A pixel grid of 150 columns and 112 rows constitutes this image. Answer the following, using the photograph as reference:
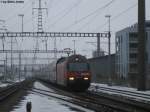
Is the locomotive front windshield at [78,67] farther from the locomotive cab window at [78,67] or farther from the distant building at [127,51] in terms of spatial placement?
the distant building at [127,51]

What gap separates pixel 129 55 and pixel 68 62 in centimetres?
8096

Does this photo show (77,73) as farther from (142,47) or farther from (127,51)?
(127,51)

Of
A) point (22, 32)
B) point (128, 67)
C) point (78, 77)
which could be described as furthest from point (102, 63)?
point (78, 77)

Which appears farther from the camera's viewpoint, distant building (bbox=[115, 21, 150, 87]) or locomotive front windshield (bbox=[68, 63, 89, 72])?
distant building (bbox=[115, 21, 150, 87])

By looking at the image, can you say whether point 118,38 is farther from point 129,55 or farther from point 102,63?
point 102,63

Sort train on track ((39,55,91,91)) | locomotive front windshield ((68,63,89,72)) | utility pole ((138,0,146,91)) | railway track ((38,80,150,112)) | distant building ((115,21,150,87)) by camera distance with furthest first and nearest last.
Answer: distant building ((115,21,150,87)) < locomotive front windshield ((68,63,89,72)) < train on track ((39,55,91,91)) < utility pole ((138,0,146,91)) < railway track ((38,80,150,112))

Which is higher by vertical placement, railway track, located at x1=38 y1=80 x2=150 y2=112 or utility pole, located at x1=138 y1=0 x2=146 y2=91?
utility pole, located at x1=138 y1=0 x2=146 y2=91

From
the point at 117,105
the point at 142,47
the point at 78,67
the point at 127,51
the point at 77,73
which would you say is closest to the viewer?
the point at 117,105

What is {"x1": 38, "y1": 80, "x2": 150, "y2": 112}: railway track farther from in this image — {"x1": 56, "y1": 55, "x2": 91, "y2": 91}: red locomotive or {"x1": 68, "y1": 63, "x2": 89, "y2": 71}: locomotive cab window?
{"x1": 68, "y1": 63, "x2": 89, "y2": 71}: locomotive cab window

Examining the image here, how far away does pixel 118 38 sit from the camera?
452ft

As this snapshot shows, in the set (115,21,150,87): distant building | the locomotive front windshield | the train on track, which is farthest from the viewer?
(115,21,150,87): distant building

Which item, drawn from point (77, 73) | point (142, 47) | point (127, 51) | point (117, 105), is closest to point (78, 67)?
point (77, 73)

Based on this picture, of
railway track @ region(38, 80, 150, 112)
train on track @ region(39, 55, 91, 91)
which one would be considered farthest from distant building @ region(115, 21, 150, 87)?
railway track @ region(38, 80, 150, 112)

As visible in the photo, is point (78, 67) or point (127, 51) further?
point (127, 51)
